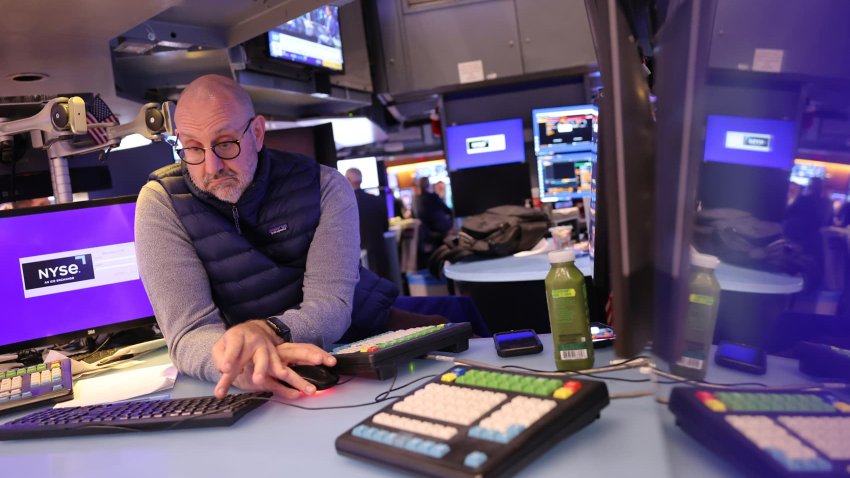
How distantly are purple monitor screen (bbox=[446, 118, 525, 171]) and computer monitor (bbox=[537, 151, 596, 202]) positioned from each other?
290 mm

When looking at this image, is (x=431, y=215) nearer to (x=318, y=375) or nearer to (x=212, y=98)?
(x=212, y=98)

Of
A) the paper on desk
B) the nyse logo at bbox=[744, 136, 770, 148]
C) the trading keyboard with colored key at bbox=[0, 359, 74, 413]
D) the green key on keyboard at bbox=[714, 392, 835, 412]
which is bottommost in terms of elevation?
the paper on desk

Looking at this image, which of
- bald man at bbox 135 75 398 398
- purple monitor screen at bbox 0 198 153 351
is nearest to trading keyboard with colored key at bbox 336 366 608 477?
bald man at bbox 135 75 398 398

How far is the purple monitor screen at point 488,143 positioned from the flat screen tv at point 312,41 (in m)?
1.05

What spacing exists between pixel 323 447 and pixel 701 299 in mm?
563

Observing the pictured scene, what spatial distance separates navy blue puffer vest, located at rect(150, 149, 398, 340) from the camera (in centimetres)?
158

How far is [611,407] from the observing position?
0.86 m

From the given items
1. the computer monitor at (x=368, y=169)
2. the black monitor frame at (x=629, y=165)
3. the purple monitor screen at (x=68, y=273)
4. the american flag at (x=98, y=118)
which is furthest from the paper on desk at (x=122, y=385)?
the computer monitor at (x=368, y=169)

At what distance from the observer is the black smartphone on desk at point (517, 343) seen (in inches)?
48.1

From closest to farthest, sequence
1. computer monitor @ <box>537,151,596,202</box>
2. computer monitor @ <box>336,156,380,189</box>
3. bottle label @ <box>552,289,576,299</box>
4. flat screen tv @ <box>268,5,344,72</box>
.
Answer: bottle label @ <box>552,289,576,299</box>, flat screen tv @ <box>268,5,344,72</box>, computer monitor @ <box>537,151,596,202</box>, computer monitor @ <box>336,156,380,189</box>

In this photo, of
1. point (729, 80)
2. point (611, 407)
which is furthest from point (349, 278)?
point (729, 80)

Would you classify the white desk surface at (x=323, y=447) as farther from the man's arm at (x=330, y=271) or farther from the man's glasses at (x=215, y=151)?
the man's glasses at (x=215, y=151)

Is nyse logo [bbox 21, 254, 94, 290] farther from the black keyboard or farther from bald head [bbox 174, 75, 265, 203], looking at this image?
the black keyboard

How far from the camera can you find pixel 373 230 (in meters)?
4.49
